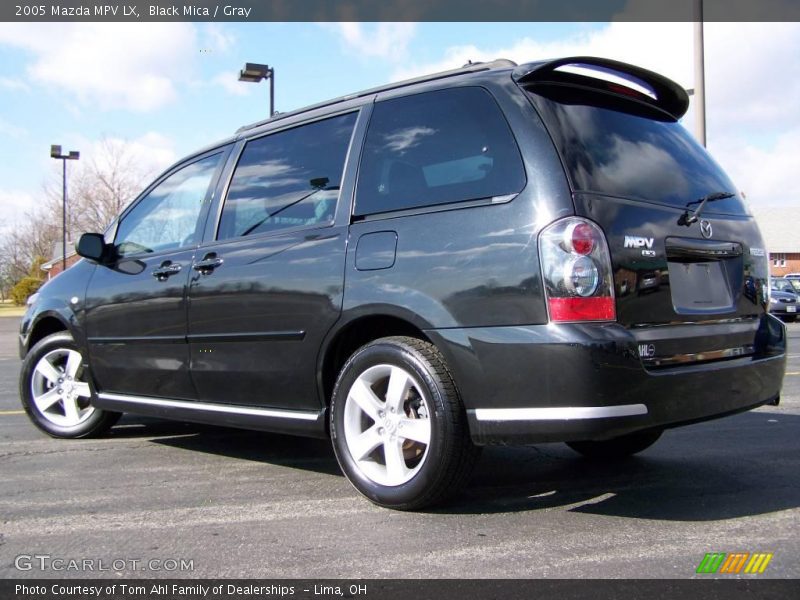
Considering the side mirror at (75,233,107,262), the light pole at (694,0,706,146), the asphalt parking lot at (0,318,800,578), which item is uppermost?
the light pole at (694,0,706,146)

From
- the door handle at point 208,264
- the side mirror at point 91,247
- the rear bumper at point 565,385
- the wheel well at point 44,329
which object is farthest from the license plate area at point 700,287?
the wheel well at point 44,329

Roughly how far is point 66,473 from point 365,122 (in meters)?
2.61

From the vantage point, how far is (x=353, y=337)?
376 cm

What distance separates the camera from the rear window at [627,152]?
10.6 feet

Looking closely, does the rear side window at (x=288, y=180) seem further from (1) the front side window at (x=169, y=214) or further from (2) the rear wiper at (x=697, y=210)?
(2) the rear wiper at (x=697, y=210)

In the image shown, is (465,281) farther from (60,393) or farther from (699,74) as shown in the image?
(699,74)

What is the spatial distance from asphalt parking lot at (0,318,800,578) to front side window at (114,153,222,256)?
1347mm

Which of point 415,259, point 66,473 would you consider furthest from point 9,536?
point 415,259

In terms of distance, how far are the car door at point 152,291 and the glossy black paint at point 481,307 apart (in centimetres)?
3

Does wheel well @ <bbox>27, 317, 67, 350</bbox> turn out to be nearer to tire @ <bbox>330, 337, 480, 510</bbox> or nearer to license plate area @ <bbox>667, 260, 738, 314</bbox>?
tire @ <bbox>330, 337, 480, 510</bbox>

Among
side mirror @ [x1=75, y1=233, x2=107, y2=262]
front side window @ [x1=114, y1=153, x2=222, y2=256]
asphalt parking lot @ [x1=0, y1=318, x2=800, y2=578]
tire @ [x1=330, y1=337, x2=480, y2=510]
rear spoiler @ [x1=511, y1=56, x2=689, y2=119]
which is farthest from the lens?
side mirror @ [x1=75, y1=233, x2=107, y2=262]

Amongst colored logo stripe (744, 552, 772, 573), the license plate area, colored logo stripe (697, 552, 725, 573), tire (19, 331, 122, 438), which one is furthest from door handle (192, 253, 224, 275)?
colored logo stripe (744, 552, 772, 573)

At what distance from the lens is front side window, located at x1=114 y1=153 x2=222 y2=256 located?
470 cm

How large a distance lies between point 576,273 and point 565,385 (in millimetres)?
434
